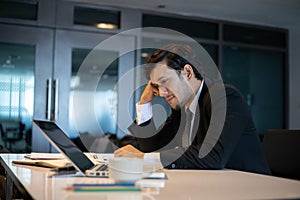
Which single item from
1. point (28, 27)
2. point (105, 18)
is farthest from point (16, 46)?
point (105, 18)

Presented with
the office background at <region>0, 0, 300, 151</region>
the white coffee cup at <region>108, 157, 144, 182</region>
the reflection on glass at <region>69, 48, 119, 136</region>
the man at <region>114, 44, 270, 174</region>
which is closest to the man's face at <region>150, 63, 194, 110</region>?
the man at <region>114, 44, 270, 174</region>

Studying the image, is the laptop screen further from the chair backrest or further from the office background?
the office background

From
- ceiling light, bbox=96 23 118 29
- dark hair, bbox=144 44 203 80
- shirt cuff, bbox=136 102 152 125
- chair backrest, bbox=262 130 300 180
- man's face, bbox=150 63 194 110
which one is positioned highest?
ceiling light, bbox=96 23 118 29

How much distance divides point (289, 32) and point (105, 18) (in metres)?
2.33

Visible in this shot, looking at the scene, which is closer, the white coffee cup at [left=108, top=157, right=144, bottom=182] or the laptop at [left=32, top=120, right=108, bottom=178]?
the white coffee cup at [left=108, top=157, right=144, bottom=182]

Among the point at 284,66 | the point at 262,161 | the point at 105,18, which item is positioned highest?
the point at 105,18

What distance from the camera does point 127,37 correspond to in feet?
14.3

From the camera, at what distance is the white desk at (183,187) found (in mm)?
805

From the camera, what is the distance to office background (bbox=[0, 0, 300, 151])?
397cm

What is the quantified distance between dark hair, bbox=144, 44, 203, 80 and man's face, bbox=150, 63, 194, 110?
22 millimetres

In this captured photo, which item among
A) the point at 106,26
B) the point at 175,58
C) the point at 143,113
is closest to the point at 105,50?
the point at 106,26

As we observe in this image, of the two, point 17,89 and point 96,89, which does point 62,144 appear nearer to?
point 17,89

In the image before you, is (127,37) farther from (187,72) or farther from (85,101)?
(187,72)

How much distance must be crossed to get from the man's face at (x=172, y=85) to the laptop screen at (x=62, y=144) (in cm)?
55
